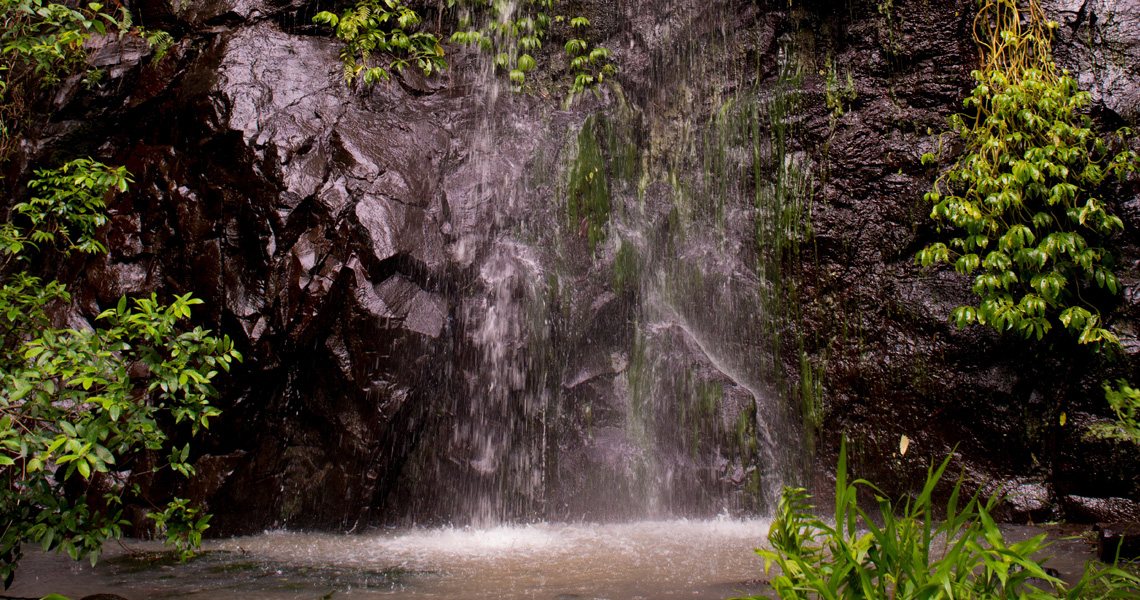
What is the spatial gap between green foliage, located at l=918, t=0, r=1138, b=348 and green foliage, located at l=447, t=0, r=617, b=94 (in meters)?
3.43

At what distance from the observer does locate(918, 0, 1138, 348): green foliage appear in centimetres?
454

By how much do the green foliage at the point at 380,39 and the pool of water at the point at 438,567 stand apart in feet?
13.1

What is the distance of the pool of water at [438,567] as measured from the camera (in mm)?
3285

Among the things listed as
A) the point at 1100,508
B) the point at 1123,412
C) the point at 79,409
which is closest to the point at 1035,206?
the point at 1123,412

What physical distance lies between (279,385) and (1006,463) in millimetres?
5635

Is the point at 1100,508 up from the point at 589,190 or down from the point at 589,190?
down

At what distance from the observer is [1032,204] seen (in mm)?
4797

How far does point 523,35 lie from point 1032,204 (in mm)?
4796

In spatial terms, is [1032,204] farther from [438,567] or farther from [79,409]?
[79,409]

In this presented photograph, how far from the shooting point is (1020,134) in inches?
189

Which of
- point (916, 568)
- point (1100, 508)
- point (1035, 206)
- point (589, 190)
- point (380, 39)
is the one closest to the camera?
point (916, 568)

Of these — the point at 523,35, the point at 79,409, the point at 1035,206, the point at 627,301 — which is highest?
the point at 523,35

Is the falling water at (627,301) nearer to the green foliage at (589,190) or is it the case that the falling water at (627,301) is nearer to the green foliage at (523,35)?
the green foliage at (589,190)

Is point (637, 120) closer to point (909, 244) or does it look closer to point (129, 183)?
point (909, 244)
